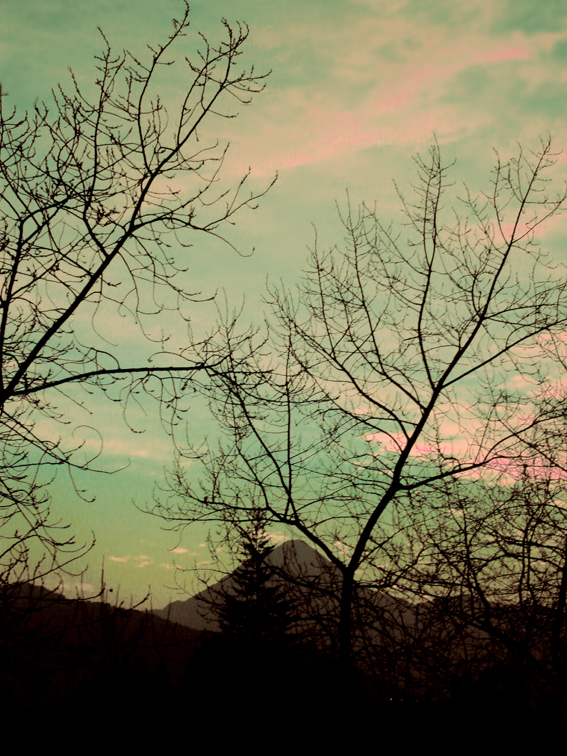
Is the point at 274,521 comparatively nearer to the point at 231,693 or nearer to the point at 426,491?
the point at 426,491

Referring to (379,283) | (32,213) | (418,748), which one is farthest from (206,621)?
(32,213)

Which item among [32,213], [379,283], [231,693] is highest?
[379,283]

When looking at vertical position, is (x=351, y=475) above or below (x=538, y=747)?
above

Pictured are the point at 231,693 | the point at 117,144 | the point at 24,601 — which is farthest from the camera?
the point at 231,693

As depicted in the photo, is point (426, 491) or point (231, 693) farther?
point (231, 693)

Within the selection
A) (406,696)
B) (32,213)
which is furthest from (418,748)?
(32,213)

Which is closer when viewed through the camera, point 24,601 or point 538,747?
point 24,601

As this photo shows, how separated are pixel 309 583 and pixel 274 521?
896 mm

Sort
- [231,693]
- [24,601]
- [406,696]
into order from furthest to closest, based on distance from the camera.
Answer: [231,693] → [406,696] → [24,601]

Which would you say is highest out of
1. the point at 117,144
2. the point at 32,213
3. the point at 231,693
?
the point at 117,144

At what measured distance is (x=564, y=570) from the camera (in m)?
8.02

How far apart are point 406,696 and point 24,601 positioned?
19.4 feet

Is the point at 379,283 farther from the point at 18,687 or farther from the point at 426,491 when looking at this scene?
the point at 18,687

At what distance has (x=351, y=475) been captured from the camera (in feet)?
27.5
